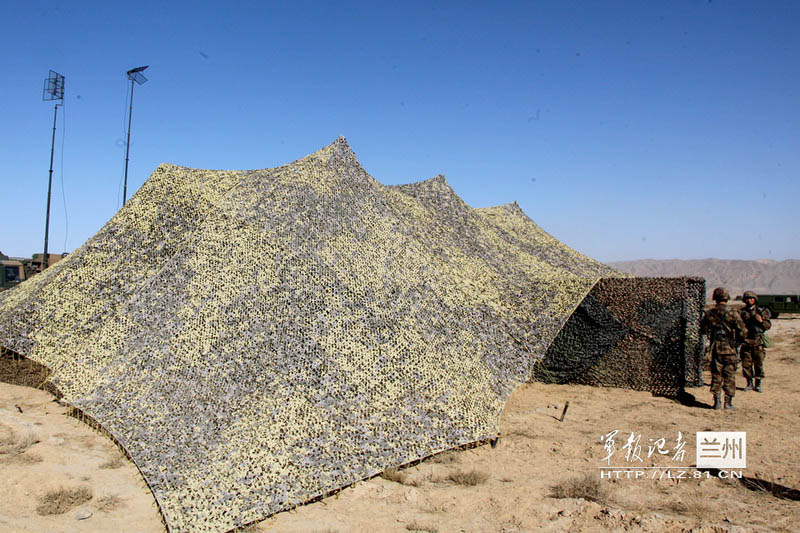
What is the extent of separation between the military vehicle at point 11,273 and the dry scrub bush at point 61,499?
20534 mm

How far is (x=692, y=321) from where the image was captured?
25.1 ft

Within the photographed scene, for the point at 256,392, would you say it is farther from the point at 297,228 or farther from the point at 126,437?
the point at 297,228

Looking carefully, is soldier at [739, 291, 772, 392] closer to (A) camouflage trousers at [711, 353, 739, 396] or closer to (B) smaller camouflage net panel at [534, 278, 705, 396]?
(B) smaller camouflage net panel at [534, 278, 705, 396]

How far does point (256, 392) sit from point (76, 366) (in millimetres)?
2276

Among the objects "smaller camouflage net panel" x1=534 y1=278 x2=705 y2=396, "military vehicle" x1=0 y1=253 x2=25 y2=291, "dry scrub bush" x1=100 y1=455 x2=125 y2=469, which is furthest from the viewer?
"military vehicle" x1=0 y1=253 x2=25 y2=291

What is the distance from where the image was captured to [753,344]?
809 centimetres

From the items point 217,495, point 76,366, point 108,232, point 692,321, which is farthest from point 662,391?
point 108,232

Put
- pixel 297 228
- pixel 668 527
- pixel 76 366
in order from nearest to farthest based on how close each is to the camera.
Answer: pixel 668 527 → pixel 76 366 → pixel 297 228

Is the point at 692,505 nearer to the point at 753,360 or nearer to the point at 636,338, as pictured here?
the point at 636,338

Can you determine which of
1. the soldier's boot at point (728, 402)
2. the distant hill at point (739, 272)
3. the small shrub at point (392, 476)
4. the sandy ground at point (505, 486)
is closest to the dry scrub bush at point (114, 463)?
the sandy ground at point (505, 486)

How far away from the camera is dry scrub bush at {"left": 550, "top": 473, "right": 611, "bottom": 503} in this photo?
4.11m

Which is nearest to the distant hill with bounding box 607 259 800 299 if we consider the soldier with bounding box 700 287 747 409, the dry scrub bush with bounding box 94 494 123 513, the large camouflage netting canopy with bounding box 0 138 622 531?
the soldier with bounding box 700 287 747 409

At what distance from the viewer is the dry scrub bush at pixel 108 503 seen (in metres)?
3.86

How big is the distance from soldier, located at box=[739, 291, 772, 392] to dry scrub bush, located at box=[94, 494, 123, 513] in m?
8.40
